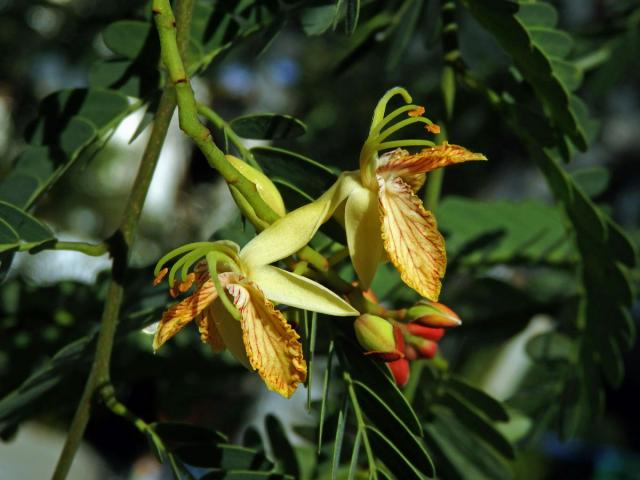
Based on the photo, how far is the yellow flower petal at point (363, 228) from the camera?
0.58 meters

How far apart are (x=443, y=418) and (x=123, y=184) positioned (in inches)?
168

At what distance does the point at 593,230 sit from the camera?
815mm

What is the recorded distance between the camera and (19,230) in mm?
669

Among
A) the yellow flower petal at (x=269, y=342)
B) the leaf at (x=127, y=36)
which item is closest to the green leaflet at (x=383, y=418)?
the yellow flower petal at (x=269, y=342)

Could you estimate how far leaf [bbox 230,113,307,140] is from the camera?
69 cm

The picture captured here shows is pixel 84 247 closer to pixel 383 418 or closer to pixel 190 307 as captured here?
pixel 190 307

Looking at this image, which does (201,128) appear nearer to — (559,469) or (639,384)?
(559,469)

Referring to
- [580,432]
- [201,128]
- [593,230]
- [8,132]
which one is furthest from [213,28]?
[8,132]

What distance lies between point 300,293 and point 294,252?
3cm

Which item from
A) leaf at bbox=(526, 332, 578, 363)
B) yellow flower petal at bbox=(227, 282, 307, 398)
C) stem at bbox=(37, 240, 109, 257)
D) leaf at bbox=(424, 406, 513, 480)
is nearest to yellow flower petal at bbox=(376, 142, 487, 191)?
yellow flower petal at bbox=(227, 282, 307, 398)

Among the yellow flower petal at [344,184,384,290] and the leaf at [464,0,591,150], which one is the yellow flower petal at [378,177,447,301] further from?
the leaf at [464,0,591,150]

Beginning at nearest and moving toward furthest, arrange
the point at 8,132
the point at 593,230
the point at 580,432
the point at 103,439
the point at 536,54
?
the point at 536,54
the point at 593,230
the point at 580,432
the point at 8,132
the point at 103,439

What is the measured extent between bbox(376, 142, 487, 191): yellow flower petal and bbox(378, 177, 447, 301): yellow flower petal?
2 centimetres

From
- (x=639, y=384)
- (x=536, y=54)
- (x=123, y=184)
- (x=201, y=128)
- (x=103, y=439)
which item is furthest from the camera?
(x=123, y=184)
